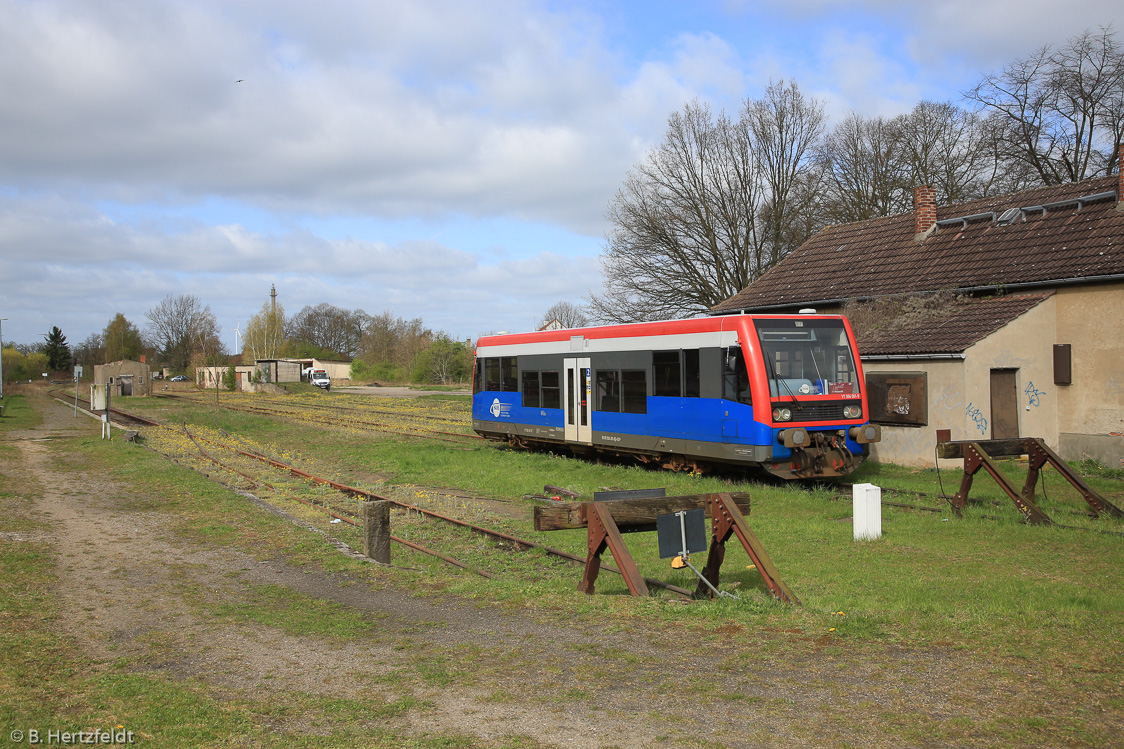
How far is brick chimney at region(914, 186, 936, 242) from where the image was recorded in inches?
869

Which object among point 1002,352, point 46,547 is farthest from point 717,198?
point 46,547

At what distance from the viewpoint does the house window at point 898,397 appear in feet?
54.5

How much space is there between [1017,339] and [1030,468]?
741 cm

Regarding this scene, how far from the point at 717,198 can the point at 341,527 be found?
30.4 m

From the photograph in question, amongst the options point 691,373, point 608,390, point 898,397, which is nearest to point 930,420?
point 898,397

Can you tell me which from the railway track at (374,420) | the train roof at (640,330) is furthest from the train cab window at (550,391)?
the railway track at (374,420)

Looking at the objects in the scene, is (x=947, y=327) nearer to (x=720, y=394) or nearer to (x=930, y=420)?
(x=930, y=420)

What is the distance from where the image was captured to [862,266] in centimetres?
2269

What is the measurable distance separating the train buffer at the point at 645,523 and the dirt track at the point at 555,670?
75 centimetres

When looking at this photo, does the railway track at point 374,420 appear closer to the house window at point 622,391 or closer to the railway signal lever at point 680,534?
the house window at point 622,391

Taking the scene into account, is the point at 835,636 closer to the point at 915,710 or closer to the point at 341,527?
the point at 915,710

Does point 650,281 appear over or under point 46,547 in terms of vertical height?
over

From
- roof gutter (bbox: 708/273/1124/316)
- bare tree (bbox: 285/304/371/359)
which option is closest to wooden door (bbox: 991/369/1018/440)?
roof gutter (bbox: 708/273/1124/316)

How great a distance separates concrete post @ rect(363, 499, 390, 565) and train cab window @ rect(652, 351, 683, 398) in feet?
24.4
